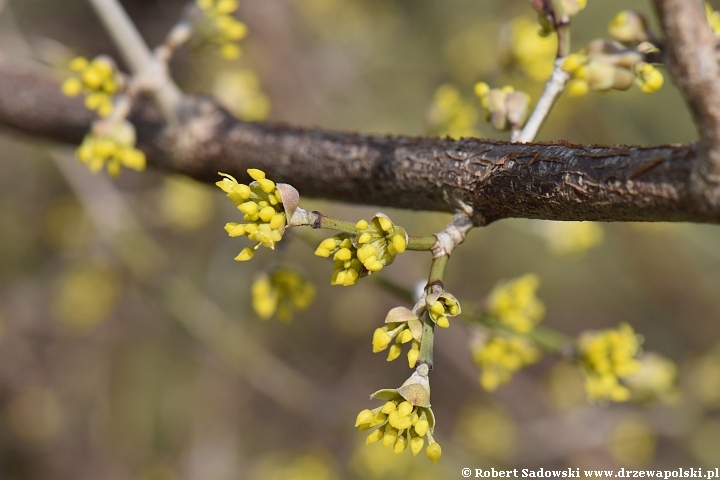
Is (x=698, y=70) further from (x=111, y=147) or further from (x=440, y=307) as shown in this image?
(x=111, y=147)

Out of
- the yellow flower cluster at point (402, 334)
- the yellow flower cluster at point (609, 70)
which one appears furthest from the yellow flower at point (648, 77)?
the yellow flower cluster at point (402, 334)

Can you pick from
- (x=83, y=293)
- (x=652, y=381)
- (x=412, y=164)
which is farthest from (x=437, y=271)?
(x=83, y=293)

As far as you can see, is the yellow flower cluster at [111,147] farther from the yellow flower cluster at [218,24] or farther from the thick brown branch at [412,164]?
the yellow flower cluster at [218,24]

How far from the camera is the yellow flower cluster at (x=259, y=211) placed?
40.9 inches

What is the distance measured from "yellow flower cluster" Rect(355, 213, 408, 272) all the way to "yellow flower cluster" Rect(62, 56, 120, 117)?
3.06 ft

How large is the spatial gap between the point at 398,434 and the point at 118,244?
9.32 ft

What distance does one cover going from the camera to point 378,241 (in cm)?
107

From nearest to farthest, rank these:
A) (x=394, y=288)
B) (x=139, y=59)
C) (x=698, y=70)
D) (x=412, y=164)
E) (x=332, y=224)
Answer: (x=698, y=70)
(x=332, y=224)
(x=412, y=164)
(x=394, y=288)
(x=139, y=59)

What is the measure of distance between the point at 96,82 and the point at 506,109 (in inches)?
40.5

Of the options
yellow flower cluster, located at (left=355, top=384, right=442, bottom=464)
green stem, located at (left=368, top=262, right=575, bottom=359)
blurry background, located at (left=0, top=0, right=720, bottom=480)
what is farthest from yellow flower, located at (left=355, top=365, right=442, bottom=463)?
blurry background, located at (left=0, top=0, right=720, bottom=480)

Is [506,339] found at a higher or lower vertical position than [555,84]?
lower

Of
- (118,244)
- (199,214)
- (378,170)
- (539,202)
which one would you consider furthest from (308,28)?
(539,202)

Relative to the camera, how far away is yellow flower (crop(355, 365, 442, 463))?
3.35 feet

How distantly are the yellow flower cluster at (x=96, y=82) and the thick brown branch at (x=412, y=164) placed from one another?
0.65ft
